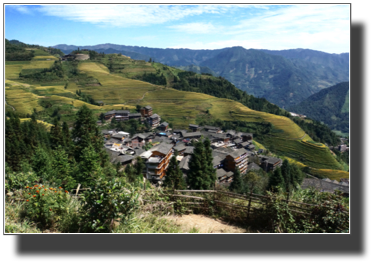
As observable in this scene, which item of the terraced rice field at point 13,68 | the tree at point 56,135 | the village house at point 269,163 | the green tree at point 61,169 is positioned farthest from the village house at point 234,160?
the terraced rice field at point 13,68

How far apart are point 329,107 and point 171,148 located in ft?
359

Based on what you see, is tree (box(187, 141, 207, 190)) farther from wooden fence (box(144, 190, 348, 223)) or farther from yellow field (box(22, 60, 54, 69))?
yellow field (box(22, 60, 54, 69))

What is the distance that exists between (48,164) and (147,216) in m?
6.74

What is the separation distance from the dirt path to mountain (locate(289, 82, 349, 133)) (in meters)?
107

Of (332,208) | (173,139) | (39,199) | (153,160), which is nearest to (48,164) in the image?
(39,199)

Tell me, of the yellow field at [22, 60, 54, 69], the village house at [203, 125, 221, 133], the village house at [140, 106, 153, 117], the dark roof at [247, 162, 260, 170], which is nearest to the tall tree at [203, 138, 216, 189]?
the dark roof at [247, 162, 260, 170]

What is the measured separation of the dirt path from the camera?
11.6 feet

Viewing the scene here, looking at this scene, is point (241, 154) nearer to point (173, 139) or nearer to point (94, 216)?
point (173, 139)

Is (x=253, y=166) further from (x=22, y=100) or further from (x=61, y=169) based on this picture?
(x=22, y=100)

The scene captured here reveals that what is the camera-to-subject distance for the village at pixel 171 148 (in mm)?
23188

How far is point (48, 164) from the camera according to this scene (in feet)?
27.8

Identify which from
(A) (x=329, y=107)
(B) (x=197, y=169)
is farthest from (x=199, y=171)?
(A) (x=329, y=107)

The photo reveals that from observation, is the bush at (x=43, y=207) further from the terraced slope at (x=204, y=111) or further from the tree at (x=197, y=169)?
the terraced slope at (x=204, y=111)

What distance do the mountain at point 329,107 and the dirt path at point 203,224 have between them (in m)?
107
